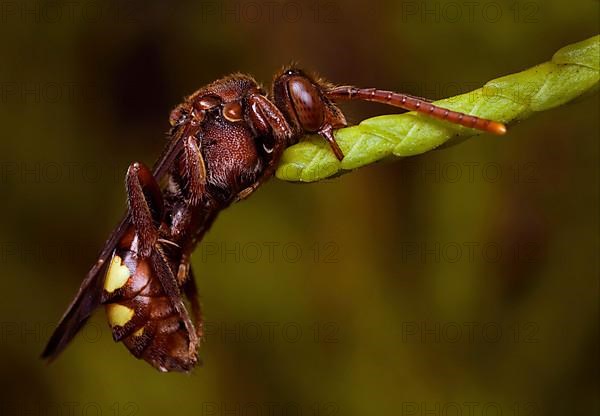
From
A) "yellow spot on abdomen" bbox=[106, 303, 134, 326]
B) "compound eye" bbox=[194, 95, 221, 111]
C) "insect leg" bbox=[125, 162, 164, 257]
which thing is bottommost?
"yellow spot on abdomen" bbox=[106, 303, 134, 326]

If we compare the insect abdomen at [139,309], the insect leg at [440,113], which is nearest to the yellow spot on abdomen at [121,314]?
the insect abdomen at [139,309]

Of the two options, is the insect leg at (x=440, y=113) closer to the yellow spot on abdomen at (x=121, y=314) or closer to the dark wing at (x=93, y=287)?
the dark wing at (x=93, y=287)

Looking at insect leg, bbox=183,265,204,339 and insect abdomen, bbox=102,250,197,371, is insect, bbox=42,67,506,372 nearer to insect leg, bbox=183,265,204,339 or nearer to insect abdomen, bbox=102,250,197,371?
insect abdomen, bbox=102,250,197,371

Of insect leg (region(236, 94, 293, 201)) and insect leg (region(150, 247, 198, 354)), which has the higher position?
insect leg (region(236, 94, 293, 201))

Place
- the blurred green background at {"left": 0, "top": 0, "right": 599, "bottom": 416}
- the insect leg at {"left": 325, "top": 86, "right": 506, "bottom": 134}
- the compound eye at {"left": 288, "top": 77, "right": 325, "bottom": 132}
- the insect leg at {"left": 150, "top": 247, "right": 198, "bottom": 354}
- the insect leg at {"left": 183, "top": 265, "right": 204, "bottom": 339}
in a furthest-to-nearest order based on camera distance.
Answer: the blurred green background at {"left": 0, "top": 0, "right": 599, "bottom": 416}, the insect leg at {"left": 183, "top": 265, "right": 204, "bottom": 339}, the insect leg at {"left": 150, "top": 247, "right": 198, "bottom": 354}, the compound eye at {"left": 288, "top": 77, "right": 325, "bottom": 132}, the insect leg at {"left": 325, "top": 86, "right": 506, "bottom": 134}

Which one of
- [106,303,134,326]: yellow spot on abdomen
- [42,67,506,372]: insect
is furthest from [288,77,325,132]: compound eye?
[106,303,134,326]: yellow spot on abdomen

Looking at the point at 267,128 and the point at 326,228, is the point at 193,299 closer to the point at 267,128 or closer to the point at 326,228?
the point at 267,128

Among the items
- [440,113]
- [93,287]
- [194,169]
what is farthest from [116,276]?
[440,113]

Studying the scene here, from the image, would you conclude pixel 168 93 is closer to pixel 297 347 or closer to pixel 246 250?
pixel 246 250
